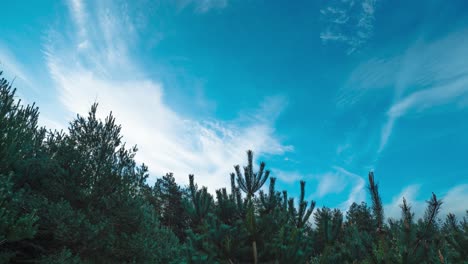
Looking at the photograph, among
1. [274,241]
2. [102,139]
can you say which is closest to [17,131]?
[102,139]

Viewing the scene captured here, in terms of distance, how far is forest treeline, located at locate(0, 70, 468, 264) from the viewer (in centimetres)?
783

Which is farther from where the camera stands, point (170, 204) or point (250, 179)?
point (170, 204)

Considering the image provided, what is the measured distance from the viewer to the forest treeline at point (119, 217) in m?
7.83

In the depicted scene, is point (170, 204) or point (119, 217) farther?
point (170, 204)

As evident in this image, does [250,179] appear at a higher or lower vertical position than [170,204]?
lower

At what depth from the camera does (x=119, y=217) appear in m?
11.9

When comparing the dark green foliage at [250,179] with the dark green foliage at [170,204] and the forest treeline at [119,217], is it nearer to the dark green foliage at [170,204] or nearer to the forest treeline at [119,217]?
the forest treeline at [119,217]

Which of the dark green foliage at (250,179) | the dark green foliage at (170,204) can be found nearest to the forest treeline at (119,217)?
the dark green foliage at (250,179)

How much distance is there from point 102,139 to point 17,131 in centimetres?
436

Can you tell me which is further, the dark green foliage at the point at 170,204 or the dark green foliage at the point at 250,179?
the dark green foliage at the point at 170,204

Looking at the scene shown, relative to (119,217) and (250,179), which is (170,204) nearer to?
(119,217)

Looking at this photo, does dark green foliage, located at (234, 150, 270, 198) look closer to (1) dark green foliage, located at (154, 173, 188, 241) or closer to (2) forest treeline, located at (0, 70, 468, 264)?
(2) forest treeline, located at (0, 70, 468, 264)

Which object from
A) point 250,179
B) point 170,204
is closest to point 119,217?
point 250,179

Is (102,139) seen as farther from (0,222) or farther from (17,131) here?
(0,222)
